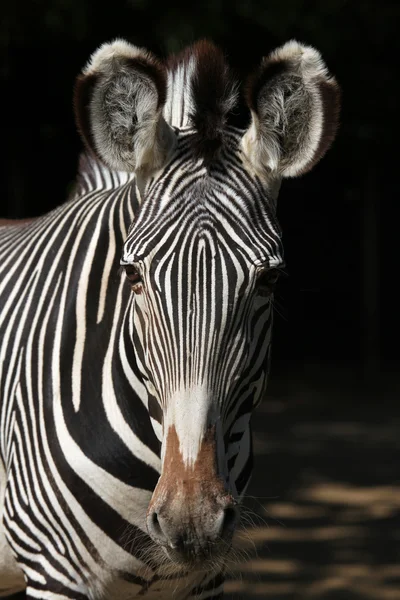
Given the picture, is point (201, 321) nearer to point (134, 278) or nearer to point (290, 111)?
point (134, 278)

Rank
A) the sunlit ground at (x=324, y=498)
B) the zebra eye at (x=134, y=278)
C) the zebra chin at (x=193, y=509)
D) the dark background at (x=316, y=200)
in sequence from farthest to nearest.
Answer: the dark background at (x=316, y=200), the sunlit ground at (x=324, y=498), the zebra eye at (x=134, y=278), the zebra chin at (x=193, y=509)

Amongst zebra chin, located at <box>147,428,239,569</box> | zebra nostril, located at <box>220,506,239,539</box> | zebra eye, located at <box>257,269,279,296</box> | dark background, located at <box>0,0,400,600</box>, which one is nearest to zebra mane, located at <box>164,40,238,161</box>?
zebra eye, located at <box>257,269,279,296</box>

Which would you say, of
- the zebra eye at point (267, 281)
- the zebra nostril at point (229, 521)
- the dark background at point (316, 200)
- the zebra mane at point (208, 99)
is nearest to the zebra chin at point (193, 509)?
the zebra nostril at point (229, 521)

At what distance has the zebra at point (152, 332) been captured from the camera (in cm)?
271

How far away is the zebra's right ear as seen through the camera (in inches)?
118

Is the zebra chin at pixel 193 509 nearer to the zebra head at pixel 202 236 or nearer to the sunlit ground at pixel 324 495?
the zebra head at pixel 202 236

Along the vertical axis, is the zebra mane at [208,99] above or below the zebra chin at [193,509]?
above

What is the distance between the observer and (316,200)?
49.1 feet

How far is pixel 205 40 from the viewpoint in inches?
131

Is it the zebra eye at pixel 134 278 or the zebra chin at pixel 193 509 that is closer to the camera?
the zebra chin at pixel 193 509

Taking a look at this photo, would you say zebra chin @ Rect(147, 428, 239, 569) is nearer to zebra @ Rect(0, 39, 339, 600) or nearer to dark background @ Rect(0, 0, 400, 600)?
zebra @ Rect(0, 39, 339, 600)

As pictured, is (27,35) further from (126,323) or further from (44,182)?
(126,323)

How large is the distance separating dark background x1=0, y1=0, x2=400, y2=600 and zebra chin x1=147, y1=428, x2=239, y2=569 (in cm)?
74

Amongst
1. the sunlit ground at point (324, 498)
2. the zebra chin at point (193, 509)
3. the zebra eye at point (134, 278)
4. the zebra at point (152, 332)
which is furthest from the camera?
the sunlit ground at point (324, 498)
